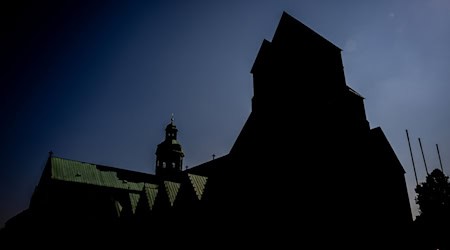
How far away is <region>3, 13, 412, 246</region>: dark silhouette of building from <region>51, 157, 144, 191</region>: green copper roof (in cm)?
2952

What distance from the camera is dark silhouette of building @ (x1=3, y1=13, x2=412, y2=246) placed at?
15.5 metres

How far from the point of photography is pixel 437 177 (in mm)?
41250

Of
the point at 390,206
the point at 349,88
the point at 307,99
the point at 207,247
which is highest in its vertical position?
the point at 349,88

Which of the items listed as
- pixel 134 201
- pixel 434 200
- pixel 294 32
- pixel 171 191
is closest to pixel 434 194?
pixel 434 200

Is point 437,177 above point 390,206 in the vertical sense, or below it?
above

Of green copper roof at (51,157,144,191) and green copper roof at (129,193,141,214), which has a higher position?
green copper roof at (51,157,144,191)

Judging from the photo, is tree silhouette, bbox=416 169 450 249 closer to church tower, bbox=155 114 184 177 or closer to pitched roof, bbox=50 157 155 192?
church tower, bbox=155 114 184 177

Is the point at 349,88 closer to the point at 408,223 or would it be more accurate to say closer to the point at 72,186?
the point at 408,223

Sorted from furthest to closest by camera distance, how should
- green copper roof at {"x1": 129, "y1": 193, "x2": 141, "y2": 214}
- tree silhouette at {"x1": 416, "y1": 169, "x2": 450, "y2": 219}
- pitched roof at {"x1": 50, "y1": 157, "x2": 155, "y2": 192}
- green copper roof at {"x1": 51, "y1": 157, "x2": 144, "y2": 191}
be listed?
pitched roof at {"x1": 50, "y1": 157, "x2": 155, "y2": 192}, green copper roof at {"x1": 51, "y1": 157, "x2": 144, "y2": 191}, tree silhouette at {"x1": 416, "y1": 169, "x2": 450, "y2": 219}, green copper roof at {"x1": 129, "y1": 193, "x2": 141, "y2": 214}

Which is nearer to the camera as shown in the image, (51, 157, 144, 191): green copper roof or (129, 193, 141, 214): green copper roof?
(129, 193, 141, 214): green copper roof

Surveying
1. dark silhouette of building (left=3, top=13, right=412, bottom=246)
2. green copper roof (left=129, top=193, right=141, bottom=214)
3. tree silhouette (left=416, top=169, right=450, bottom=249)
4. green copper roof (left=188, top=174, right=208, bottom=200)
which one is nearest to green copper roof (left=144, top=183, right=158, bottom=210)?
green copper roof (left=129, top=193, right=141, bottom=214)

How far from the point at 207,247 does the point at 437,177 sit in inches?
1478

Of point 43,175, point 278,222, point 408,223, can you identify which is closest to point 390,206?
point 408,223

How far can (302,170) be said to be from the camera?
16.3m
